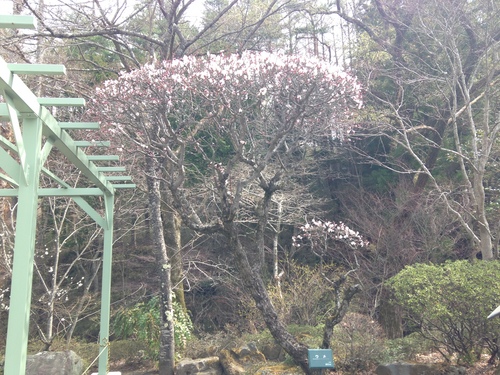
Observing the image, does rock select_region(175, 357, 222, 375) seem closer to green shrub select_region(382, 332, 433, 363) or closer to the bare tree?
green shrub select_region(382, 332, 433, 363)

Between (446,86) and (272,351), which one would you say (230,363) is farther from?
(446,86)

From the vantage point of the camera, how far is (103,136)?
719 centimetres

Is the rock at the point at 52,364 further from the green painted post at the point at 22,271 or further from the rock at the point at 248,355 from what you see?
the green painted post at the point at 22,271

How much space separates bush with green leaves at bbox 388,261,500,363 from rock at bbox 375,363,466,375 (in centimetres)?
39

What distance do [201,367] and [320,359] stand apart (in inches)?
133

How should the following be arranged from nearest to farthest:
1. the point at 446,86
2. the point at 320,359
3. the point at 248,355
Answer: the point at 320,359 < the point at 248,355 < the point at 446,86

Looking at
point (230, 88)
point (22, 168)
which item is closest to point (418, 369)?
point (230, 88)

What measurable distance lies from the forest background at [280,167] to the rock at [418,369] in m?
0.42

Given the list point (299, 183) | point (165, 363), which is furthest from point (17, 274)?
point (299, 183)

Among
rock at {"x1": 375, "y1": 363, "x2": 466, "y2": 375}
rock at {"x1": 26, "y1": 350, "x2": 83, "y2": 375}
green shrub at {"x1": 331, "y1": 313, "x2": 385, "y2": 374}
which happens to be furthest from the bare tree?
rock at {"x1": 26, "y1": 350, "x2": 83, "y2": 375}

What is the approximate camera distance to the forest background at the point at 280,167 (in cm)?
615

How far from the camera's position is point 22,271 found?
3270 millimetres

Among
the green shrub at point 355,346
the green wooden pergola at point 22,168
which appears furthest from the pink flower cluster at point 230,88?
the green shrub at point 355,346

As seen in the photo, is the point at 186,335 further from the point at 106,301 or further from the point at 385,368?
the point at 385,368
